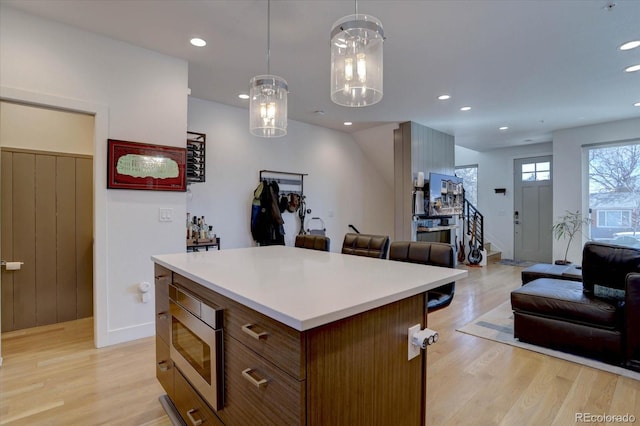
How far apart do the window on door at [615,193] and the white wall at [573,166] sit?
0.54ft

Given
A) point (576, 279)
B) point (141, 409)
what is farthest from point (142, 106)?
point (576, 279)

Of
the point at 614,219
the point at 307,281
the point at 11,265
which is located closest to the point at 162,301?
the point at 307,281

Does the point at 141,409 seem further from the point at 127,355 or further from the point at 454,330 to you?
the point at 454,330

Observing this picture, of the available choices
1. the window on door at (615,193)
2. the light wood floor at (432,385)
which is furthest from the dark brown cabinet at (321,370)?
the window on door at (615,193)

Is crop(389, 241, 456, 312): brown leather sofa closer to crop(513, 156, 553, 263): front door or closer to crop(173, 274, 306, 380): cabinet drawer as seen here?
crop(173, 274, 306, 380): cabinet drawer

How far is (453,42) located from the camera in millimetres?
2879

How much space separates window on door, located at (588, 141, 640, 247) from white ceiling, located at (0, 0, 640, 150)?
1.18 metres

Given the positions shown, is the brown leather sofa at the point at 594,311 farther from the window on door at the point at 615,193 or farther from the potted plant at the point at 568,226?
the window on door at the point at 615,193

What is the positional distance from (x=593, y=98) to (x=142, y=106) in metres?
5.59

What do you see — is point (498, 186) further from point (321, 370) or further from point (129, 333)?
point (321, 370)

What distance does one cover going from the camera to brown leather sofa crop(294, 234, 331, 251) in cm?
277

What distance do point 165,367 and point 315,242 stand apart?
147 centimetres

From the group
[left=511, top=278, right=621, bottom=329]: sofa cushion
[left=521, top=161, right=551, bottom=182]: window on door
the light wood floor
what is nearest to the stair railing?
[left=521, top=161, right=551, bottom=182]: window on door

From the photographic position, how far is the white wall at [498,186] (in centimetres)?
775
